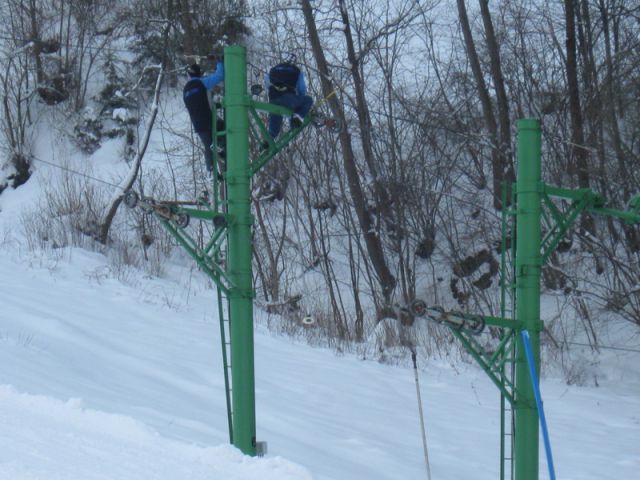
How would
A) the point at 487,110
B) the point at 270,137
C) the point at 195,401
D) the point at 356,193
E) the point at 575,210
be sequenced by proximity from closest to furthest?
the point at 270,137, the point at 575,210, the point at 195,401, the point at 356,193, the point at 487,110

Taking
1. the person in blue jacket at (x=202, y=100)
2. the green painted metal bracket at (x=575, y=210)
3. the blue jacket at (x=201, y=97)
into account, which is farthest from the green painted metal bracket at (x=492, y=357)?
the blue jacket at (x=201, y=97)

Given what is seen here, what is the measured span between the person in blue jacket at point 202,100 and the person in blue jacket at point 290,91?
0.52 m

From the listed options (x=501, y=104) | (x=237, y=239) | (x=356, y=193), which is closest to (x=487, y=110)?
(x=501, y=104)

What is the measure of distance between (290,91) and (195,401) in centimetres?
402

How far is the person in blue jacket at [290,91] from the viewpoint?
26.6ft

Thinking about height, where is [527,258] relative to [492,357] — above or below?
above

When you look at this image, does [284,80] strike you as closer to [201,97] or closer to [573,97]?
[201,97]

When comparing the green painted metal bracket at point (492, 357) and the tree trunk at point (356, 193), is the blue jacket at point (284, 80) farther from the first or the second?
the tree trunk at point (356, 193)

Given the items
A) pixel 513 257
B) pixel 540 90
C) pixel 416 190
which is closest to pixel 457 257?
pixel 416 190

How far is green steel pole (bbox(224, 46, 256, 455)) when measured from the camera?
7379 millimetres

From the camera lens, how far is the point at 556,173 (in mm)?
22750

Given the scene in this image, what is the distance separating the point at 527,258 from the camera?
8570 millimetres

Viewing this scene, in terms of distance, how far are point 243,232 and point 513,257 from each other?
2.85 m

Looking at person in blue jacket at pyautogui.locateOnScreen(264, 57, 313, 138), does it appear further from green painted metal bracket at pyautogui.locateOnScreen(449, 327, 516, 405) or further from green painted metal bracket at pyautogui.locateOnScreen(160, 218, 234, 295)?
green painted metal bracket at pyautogui.locateOnScreen(449, 327, 516, 405)
